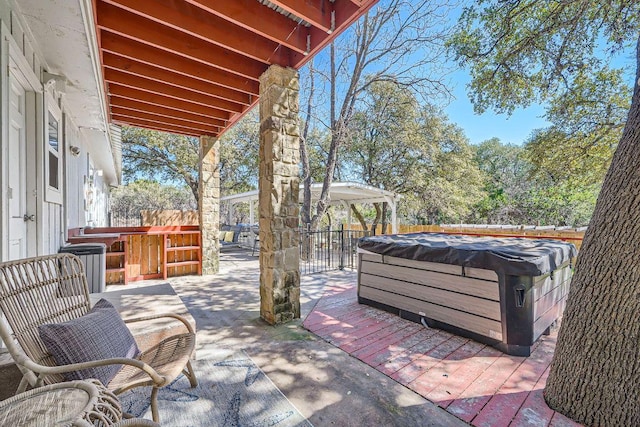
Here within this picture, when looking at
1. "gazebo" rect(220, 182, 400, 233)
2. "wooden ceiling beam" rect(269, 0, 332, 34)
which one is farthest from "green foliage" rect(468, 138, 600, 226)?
"wooden ceiling beam" rect(269, 0, 332, 34)

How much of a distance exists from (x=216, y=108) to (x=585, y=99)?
6643mm

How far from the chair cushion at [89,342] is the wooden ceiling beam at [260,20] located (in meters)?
2.55

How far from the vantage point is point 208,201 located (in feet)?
21.0

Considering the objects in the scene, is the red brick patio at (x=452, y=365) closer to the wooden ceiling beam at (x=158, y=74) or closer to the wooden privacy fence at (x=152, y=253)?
the wooden ceiling beam at (x=158, y=74)

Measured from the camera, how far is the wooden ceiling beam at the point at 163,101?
4.20 metres

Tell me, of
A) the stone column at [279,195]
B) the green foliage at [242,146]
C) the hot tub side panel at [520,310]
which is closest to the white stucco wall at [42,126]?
the stone column at [279,195]

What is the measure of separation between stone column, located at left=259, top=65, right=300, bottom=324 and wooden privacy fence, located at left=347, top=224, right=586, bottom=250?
4.59m

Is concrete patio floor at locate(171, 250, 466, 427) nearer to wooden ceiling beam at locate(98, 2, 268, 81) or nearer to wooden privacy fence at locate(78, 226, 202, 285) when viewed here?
wooden privacy fence at locate(78, 226, 202, 285)

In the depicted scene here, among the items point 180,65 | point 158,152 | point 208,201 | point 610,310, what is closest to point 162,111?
point 180,65

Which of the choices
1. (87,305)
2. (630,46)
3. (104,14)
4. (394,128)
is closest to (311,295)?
(87,305)

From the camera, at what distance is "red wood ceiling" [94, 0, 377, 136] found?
2.72 m

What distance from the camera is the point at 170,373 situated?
5.39 ft

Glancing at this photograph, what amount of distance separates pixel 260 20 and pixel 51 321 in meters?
3.03

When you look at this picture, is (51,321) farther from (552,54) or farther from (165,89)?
(552,54)
